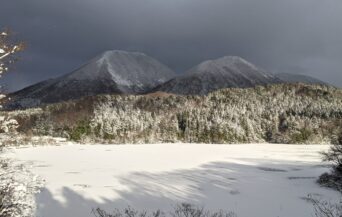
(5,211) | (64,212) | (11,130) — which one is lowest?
(64,212)

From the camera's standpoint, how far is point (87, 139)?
613 feet

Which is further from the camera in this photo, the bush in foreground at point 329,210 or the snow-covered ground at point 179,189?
the snow-covered ground at point 179,189

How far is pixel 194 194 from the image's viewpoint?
37781 millimetres

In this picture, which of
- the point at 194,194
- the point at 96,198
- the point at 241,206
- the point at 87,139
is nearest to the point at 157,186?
the point at 194,194

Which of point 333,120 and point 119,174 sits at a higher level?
point 333,120

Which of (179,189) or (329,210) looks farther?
(179,189)

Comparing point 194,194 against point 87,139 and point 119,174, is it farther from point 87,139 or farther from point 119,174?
point 87,139

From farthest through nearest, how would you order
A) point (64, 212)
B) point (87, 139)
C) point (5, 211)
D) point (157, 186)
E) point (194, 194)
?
point (87, 139) → point (157, 186) → point (194, 194) → point (64, 212) → point (5, 211)

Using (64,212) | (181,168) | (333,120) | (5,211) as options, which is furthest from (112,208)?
(333,120)

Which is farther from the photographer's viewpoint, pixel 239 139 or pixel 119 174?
pixel 239 139

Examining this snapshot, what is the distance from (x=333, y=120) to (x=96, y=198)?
175 m

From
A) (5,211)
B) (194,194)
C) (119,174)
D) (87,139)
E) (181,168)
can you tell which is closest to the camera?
(5,211)

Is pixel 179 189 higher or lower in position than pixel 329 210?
lower

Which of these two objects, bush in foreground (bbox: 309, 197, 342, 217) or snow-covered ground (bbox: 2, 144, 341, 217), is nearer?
bush in foreground (bbox: 309, 197, 342, 217)
